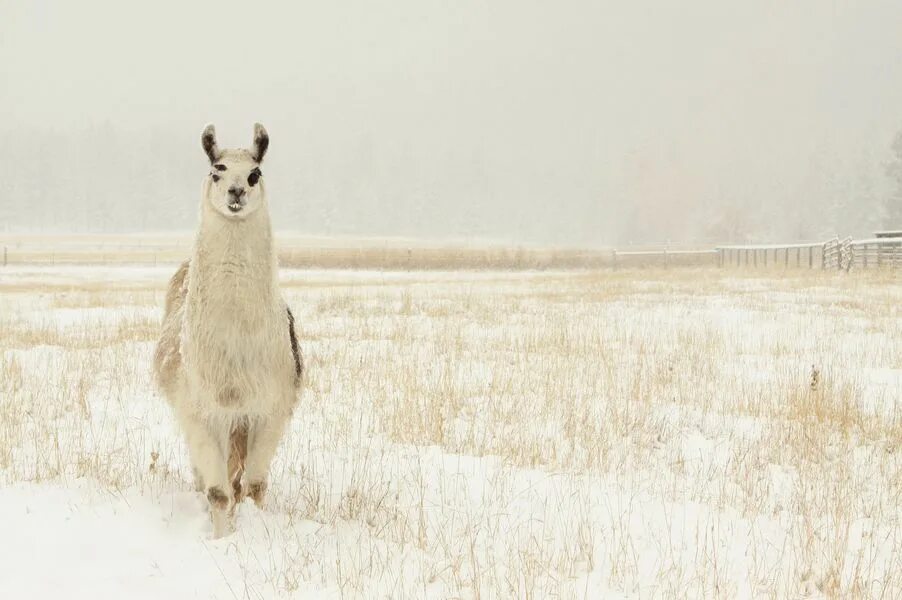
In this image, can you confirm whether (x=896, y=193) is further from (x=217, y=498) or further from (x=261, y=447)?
(x=217, y=498)

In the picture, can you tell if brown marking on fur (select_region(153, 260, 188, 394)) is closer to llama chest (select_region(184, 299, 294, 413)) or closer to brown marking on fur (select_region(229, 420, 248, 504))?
llama chest (select_region(184, 299, 294, 413))

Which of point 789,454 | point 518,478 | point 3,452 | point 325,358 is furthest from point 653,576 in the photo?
point 325,358

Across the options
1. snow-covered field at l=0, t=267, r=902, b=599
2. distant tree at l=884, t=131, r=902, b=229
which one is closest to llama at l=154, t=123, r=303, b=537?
snow-covered field at l=0, t=267, r=902, b=599

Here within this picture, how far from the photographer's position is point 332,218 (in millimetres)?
116125

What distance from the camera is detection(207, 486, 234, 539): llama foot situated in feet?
13.2

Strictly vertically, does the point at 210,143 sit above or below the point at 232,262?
above

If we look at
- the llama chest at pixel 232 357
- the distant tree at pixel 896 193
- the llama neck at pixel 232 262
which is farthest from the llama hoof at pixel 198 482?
the distant tree at pixel 896 193

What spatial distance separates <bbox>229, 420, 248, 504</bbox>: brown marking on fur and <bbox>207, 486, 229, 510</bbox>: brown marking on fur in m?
0.31

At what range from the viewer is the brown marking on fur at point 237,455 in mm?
4277

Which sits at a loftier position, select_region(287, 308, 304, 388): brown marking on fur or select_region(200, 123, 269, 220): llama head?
select_region(200, 123, 269, 220): llama head

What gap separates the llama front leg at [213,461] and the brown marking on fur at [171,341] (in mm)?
467

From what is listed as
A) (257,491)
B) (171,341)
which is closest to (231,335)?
(171,341)

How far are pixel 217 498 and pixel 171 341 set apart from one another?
1.23 metres

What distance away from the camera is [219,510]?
4.06m
